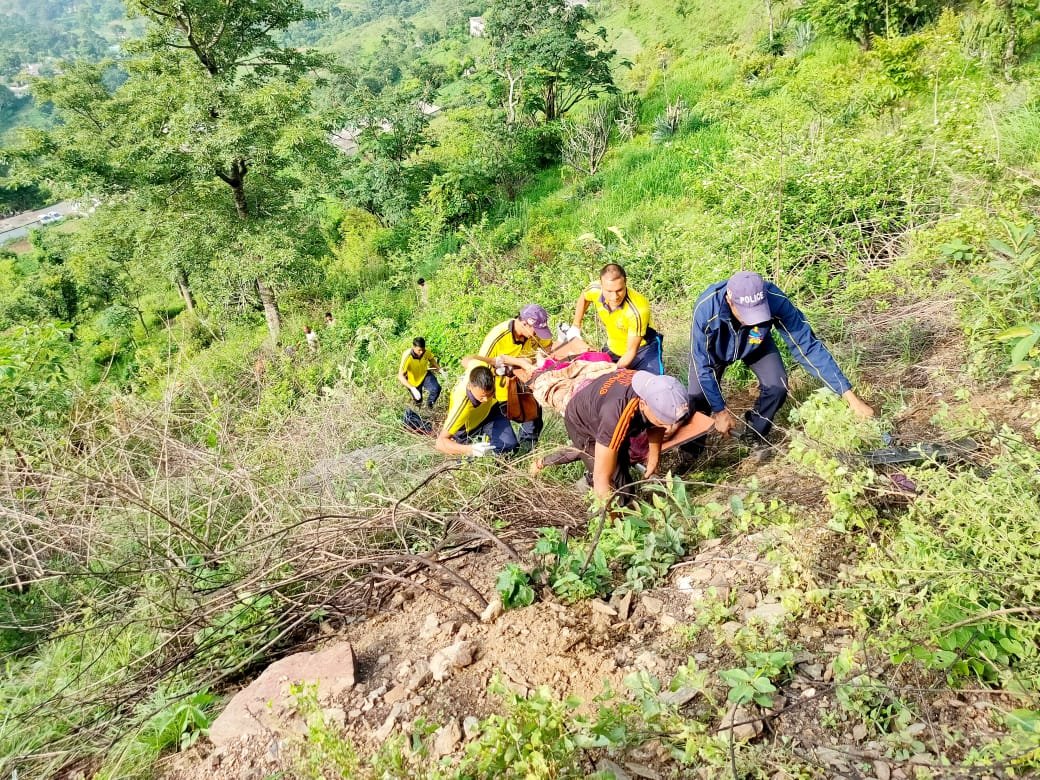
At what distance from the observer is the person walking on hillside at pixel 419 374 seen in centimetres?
590

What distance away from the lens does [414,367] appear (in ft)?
19.6

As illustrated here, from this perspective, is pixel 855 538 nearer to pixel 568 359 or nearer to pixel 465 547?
pixel 465 547

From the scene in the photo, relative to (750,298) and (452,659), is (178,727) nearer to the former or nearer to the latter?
(452,659)

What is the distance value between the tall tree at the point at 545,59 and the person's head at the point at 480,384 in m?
13.6

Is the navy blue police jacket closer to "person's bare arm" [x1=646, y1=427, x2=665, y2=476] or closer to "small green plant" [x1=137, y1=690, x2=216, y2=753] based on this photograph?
"person's bare arm" [x1=646, y1=427, x2=665, y2=476]

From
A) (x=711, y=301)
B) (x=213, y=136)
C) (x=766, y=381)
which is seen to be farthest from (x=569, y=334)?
(x=213, y=136)

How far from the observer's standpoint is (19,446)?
4109 millimetres

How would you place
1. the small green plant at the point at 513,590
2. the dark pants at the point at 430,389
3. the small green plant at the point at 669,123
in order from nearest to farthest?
1. the small green plant at the point at 513,590
2. the dark pants at the point at 430,389
3. the small green plant at the point at 669,123

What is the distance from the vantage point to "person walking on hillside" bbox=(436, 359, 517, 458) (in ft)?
11.8

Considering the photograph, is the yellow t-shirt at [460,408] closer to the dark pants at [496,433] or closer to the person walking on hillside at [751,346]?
the dark pants at [496,433]

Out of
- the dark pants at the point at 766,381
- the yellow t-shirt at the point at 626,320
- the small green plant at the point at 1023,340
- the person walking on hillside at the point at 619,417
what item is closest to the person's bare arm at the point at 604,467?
the person walking on hillside at the point at 619,417

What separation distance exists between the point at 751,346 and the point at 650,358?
78 cm

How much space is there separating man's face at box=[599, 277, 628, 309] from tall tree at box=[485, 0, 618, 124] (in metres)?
13.0

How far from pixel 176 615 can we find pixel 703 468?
2.86 m
